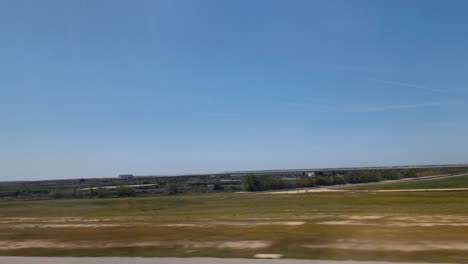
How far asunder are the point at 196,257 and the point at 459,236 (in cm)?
1253

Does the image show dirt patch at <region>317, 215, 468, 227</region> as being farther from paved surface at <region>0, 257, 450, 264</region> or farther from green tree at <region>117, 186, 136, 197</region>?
green tree at <region>117, 186, 136, 197</region>

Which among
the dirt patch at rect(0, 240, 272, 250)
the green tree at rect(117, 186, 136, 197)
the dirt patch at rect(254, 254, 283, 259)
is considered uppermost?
the green tree at rect(117, 186, 136, 197)

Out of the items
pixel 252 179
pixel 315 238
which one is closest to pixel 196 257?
pixel 315 238

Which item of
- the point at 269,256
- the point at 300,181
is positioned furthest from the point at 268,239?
the point at 300,181

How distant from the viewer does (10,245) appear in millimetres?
26281

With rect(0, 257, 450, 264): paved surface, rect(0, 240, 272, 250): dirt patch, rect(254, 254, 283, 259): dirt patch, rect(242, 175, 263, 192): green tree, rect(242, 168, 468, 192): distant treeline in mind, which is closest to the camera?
rect(0, 257, 450, 264): paved surface

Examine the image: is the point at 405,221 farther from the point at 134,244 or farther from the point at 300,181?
the point at 300,181

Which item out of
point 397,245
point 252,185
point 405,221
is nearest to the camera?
point 397,245

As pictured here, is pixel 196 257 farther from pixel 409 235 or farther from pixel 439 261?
pixel 409 235

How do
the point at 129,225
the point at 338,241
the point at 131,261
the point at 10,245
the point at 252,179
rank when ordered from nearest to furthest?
the point at 131,261 → the point at 338,241 → the point at 10,245 → the point at 129,225 → the point at 252,179

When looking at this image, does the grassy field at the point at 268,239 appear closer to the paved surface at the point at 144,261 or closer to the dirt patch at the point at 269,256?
the dirt patch at the point at 269,256

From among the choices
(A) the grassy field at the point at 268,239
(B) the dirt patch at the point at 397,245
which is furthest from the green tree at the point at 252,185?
(B) the dirt patch at the point at 397,245

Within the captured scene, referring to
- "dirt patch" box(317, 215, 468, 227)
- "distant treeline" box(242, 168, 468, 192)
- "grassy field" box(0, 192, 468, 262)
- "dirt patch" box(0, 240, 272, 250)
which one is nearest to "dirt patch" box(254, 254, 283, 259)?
"grassy field" box(0, 192, 468, 262)

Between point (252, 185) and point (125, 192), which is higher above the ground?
point (252, 185)
